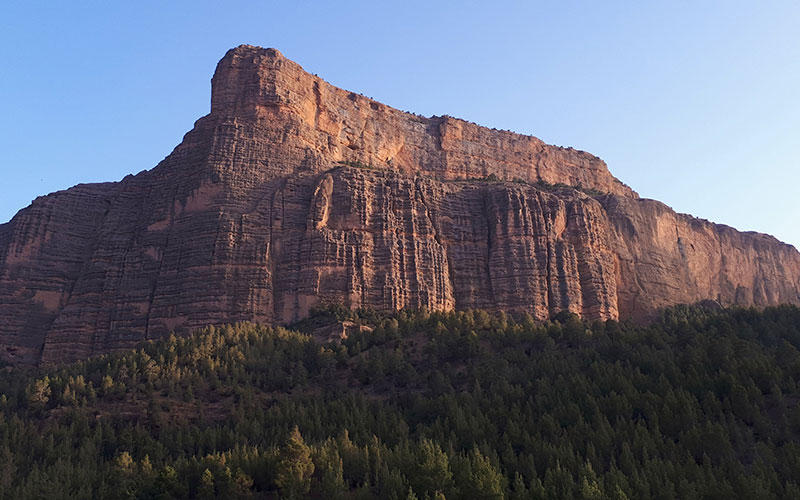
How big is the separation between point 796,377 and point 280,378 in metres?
31.6

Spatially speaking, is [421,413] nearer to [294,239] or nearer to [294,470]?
[294,470]

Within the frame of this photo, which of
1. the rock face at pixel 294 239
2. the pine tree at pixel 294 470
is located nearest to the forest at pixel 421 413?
the pine tree at pixel 294 470

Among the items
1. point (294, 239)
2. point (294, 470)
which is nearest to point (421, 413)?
point (294, 470)

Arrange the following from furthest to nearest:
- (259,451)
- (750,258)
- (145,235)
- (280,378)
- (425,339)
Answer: (750,258)
(145,235)
(425,339)
(280,378)
(259,451)

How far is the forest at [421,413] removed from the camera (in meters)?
39.9

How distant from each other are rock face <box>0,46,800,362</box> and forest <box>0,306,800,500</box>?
4528mm

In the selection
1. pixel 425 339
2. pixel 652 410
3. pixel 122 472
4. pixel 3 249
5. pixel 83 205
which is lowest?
pixel 122 472

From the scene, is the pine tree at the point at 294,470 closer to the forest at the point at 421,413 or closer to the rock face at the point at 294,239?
the forest at the point at 421,413

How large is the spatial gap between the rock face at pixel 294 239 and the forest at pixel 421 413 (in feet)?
14.9

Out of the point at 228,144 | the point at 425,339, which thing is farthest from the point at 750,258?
the point at 228,144

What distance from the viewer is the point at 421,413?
2055 inches

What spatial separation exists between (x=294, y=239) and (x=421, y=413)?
25.0 meters

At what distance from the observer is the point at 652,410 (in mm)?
46125

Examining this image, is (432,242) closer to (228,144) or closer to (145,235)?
(228,144)
